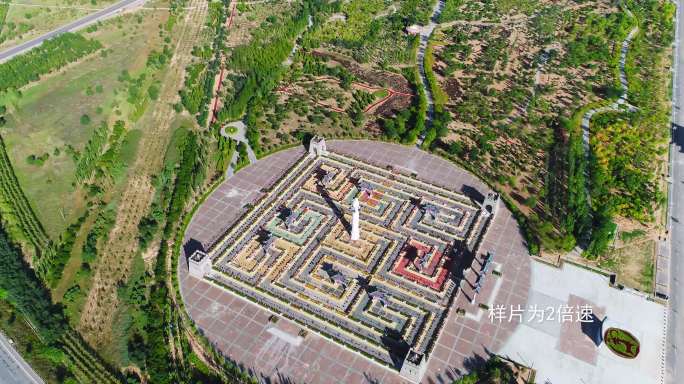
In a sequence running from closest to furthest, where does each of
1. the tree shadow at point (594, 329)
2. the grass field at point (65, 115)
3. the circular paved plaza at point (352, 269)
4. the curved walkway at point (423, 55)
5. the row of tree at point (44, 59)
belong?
the circular paved plaza at point (352, 269) < the tree shadow at point (594, 329) < the grass field at point (65, 115) < the curved walkway at point (423, 55) < the row of tree at point (44, 59)

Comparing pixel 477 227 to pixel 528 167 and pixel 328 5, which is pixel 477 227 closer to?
pixel 528 167

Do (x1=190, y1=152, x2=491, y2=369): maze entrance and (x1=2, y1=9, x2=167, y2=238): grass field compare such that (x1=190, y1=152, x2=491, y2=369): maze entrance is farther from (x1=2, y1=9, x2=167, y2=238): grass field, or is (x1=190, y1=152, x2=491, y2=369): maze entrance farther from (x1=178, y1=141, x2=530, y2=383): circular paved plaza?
(x1=2, y1=9, x2=167, y2=238): grass field

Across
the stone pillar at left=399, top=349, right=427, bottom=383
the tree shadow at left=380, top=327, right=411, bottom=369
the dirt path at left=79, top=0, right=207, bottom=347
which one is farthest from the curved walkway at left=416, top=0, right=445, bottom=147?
the dirt path at left=79, top=0, right=207, bottom=347

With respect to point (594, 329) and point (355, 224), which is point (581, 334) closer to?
point (594, 329)

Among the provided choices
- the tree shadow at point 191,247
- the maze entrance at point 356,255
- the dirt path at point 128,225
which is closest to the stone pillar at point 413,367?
the maze entrance at point 356,255

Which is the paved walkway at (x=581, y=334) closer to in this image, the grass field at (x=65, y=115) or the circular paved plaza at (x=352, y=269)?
the circular paved plaza at (x=352, y=269)

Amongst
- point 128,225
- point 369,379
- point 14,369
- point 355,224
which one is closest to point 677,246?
point 355,224
